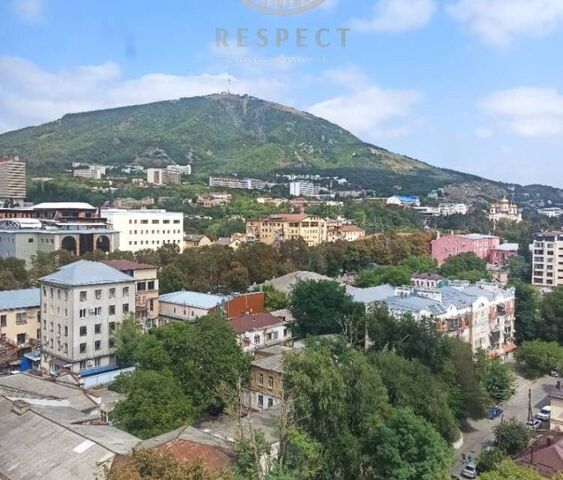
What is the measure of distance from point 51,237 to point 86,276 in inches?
828

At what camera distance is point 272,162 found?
132500 millimetres

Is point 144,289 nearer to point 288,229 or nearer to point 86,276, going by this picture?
point 86,276

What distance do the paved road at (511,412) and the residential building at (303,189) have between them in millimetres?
76587

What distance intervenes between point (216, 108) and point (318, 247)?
435ft

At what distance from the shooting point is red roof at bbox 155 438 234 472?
11.5 meters

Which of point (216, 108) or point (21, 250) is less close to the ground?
point (216, 108)

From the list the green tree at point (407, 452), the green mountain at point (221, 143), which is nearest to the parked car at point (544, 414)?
the green tree at point (407, 452)

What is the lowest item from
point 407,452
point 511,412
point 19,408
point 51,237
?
point 511,412

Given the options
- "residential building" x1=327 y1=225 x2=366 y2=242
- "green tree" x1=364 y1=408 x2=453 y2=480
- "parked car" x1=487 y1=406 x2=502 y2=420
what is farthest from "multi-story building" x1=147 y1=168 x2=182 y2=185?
"green tree" x1=364 y1=408 x2=453 y2=480

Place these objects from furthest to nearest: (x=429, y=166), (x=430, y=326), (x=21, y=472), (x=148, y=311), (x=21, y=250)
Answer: (x=429, y=166), (x=21, y=250), (x=148, y=311), (x=430, y=326), (x=21, y=472)

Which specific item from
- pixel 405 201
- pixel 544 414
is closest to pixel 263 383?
pixel 544 414

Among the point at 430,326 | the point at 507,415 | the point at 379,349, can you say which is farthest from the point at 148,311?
the point at 507,415

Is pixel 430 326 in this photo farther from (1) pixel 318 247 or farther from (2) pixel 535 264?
(2) pixel 535 264

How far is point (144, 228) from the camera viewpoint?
51906 mm
